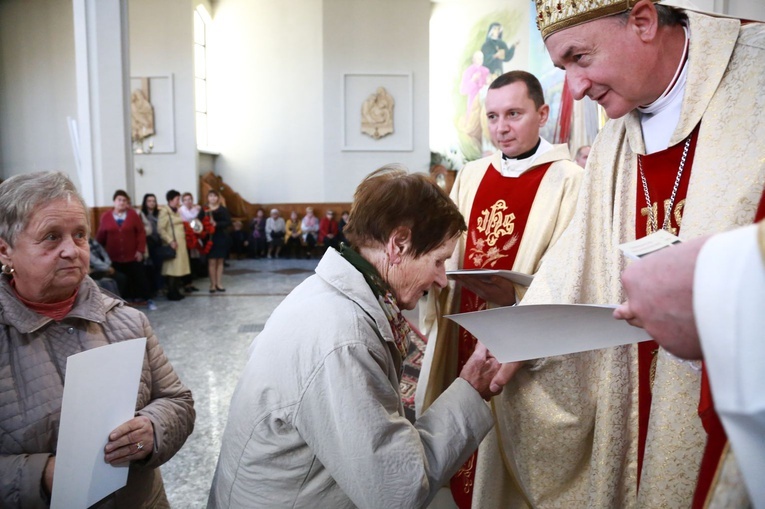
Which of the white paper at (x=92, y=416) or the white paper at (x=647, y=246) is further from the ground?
the white paper at (x=647, y=246)

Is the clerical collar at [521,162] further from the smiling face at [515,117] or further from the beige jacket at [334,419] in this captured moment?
the beige jacket at [334,419]

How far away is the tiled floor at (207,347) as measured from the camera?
313cm

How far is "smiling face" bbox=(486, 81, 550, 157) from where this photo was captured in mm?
2355

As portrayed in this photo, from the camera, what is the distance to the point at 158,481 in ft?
5.71

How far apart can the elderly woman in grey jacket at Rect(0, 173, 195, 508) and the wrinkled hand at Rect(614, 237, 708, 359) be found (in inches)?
50.7

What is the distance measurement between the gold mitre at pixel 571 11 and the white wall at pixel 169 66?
45.3 ft

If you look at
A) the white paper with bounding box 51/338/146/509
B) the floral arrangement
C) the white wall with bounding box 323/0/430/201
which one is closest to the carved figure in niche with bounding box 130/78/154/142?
the white wall with bounding box 323/0/430/201

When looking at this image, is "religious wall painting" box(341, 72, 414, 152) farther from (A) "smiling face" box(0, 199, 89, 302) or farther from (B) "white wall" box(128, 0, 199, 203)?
(A) "smiling face" box(0, 199, 89, 302)

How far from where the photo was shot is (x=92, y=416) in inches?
53.1

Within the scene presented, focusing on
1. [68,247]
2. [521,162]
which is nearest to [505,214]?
[521,162]

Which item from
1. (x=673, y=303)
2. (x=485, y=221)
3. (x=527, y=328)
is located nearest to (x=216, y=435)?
(x=485, y=221)

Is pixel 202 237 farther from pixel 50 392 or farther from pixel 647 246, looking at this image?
pixel 647 246

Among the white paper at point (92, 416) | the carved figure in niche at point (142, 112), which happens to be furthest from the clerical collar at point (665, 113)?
the carved figure in niche at point (142, 112)

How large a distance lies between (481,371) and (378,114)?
1471cm
